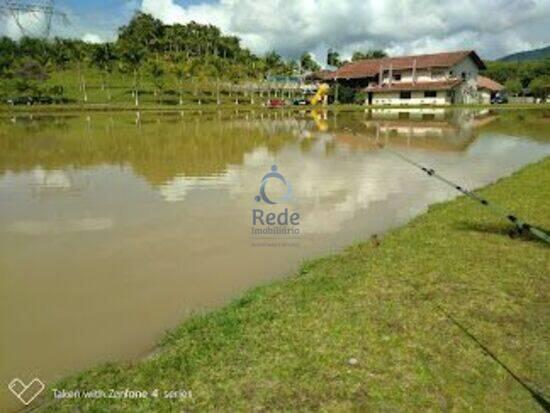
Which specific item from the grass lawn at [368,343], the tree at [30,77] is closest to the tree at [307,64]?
the tree at [30,77]

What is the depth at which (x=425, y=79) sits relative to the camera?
70.1 meters

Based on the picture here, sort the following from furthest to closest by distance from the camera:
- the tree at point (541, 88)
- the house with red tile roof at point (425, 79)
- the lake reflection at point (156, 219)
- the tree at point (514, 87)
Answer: the tree at point (514, 87) → the tree at point (541, 88) → the house with red tile roof at point (425, 79) → the lake reflection at point (156, 219)

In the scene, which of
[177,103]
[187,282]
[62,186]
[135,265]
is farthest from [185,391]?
[177,103]

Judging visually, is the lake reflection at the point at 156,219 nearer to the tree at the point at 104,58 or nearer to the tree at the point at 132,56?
the tree at the point at 132,56

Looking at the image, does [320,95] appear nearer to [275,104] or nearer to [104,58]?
[275,104]

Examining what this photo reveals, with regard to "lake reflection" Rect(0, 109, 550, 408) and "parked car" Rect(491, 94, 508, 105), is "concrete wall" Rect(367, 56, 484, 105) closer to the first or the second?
"parked car" Rect(491, 94, 508, 105)

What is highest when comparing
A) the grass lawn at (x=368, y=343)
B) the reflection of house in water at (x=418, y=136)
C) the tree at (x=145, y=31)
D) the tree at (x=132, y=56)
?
the tree at (x=145, y=31)

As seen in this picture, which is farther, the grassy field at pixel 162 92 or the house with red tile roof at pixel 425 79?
the house with red tile roof at pixel 425 79

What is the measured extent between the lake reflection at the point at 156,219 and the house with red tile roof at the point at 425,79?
4244 centimetres

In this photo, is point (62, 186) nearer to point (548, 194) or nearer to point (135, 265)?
point (135, 265)

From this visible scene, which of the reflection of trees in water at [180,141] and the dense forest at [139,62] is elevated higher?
the dense forest at [139,62]

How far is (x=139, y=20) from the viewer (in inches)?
4090

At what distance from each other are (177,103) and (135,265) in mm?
62742

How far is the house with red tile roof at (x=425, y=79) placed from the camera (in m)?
68.2
